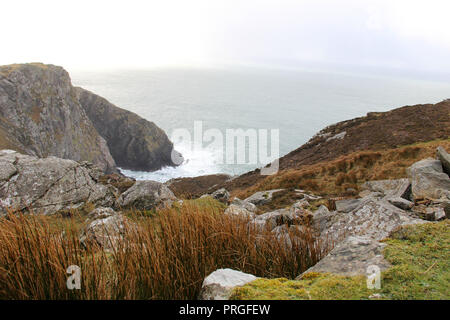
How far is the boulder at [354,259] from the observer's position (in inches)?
113

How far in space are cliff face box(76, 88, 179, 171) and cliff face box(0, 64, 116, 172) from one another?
11.4 m

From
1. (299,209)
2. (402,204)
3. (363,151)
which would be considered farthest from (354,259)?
(363,151)

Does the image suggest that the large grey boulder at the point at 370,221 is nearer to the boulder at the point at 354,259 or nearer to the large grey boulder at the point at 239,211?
the boulder at the point at 354,259

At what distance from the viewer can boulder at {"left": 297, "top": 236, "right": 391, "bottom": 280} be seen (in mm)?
2869

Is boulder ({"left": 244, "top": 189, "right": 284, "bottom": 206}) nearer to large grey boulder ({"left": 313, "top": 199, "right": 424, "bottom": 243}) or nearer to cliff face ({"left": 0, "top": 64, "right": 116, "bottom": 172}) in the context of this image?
large grey boulder ({"left": 313, "top": 199, "right": 424, "bottom": 243})

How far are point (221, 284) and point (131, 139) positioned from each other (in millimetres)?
84703

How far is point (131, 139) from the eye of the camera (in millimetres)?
81438

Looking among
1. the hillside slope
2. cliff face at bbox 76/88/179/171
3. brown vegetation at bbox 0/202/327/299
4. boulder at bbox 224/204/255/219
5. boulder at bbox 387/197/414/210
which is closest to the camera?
brown vegetation at bbox 0/202/327/299

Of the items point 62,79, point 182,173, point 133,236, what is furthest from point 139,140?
point 133,236

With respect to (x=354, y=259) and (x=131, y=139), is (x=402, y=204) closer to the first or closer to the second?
(x=354, y=259)

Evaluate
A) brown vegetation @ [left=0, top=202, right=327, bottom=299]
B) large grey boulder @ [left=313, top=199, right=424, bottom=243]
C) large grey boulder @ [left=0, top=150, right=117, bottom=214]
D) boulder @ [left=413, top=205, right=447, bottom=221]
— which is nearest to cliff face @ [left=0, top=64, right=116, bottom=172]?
large grey boulder @ [left=0, top=150, right=117, bottom=214]

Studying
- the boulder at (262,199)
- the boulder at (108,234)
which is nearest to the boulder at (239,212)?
the boulder at (108,234)

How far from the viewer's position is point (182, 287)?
293 centimetres
